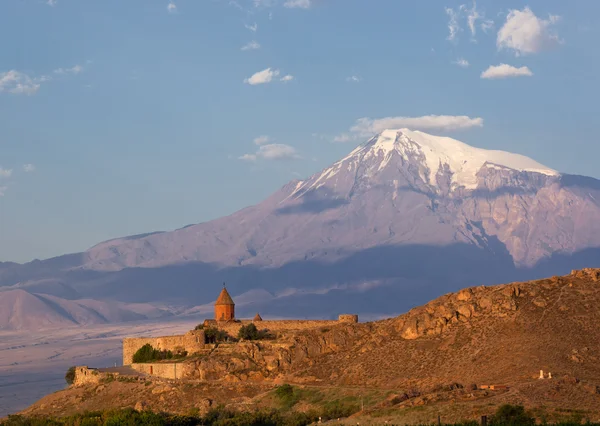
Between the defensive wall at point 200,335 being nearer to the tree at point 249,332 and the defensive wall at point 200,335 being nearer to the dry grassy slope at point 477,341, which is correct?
the tree at point 249,332

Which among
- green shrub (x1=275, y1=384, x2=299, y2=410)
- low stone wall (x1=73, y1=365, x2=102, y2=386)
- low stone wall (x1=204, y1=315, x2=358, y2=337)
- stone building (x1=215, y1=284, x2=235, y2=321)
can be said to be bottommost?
green shrub (x1=275, y1=384, x2=299, y2=410)

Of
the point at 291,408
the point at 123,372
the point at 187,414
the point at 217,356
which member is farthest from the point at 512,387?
the point at 123,372

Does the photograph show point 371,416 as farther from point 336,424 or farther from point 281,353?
point 281,353

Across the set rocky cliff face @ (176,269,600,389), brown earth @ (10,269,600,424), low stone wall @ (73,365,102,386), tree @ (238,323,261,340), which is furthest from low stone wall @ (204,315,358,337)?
low stone wall @ (73,365,102,386)

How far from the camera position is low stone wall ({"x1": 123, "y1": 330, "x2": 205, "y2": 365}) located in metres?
87.9

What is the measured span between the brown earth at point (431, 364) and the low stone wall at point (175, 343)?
1994 mm

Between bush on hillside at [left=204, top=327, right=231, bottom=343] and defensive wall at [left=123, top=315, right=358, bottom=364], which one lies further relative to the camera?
bush on hillside at [left=204, top=327, right=231, bottom=343]

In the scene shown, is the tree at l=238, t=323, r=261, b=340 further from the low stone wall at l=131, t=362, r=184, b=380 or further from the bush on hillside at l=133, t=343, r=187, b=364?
the low stone wall at l=131, t=362, r=184, b=380

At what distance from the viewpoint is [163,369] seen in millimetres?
85000

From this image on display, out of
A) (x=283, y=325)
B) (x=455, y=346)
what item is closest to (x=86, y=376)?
(x=283, y=325)

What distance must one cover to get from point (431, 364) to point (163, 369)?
2032 centimetres

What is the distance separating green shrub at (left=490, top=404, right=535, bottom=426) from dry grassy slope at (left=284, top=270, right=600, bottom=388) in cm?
734

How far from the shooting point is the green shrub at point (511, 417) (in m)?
58.1

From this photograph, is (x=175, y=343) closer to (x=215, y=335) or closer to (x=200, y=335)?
(x=200, y=335)
